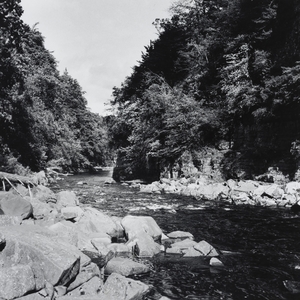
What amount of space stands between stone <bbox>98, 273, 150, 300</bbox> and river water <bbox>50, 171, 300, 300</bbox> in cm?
21

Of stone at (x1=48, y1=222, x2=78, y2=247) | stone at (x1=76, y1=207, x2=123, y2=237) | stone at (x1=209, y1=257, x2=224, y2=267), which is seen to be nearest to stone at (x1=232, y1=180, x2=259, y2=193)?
stone at (x1=76, y1=207, x2=123, y2=237)

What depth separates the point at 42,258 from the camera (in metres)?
5.10

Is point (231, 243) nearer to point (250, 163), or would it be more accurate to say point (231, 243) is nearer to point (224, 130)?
point (250, 163)

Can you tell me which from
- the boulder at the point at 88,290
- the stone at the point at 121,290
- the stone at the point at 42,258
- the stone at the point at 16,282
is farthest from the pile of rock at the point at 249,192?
the stone at the point at 16,282

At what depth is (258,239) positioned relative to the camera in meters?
8.75

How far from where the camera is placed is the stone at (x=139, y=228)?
8.52 meters

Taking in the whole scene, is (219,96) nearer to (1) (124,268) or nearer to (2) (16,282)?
(1) (124,268)

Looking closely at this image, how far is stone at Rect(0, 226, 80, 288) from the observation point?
16.3 ft

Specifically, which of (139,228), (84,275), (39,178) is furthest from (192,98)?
(84,275)

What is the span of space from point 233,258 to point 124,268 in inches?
107

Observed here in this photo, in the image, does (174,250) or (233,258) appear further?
(174,250)

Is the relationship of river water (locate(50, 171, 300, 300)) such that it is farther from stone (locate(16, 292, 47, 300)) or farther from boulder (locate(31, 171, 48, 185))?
boulder (locate(31, 171, 48, 185))

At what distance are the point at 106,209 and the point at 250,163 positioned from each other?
11.9 m

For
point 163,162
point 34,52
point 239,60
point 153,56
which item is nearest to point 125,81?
point 153,56
